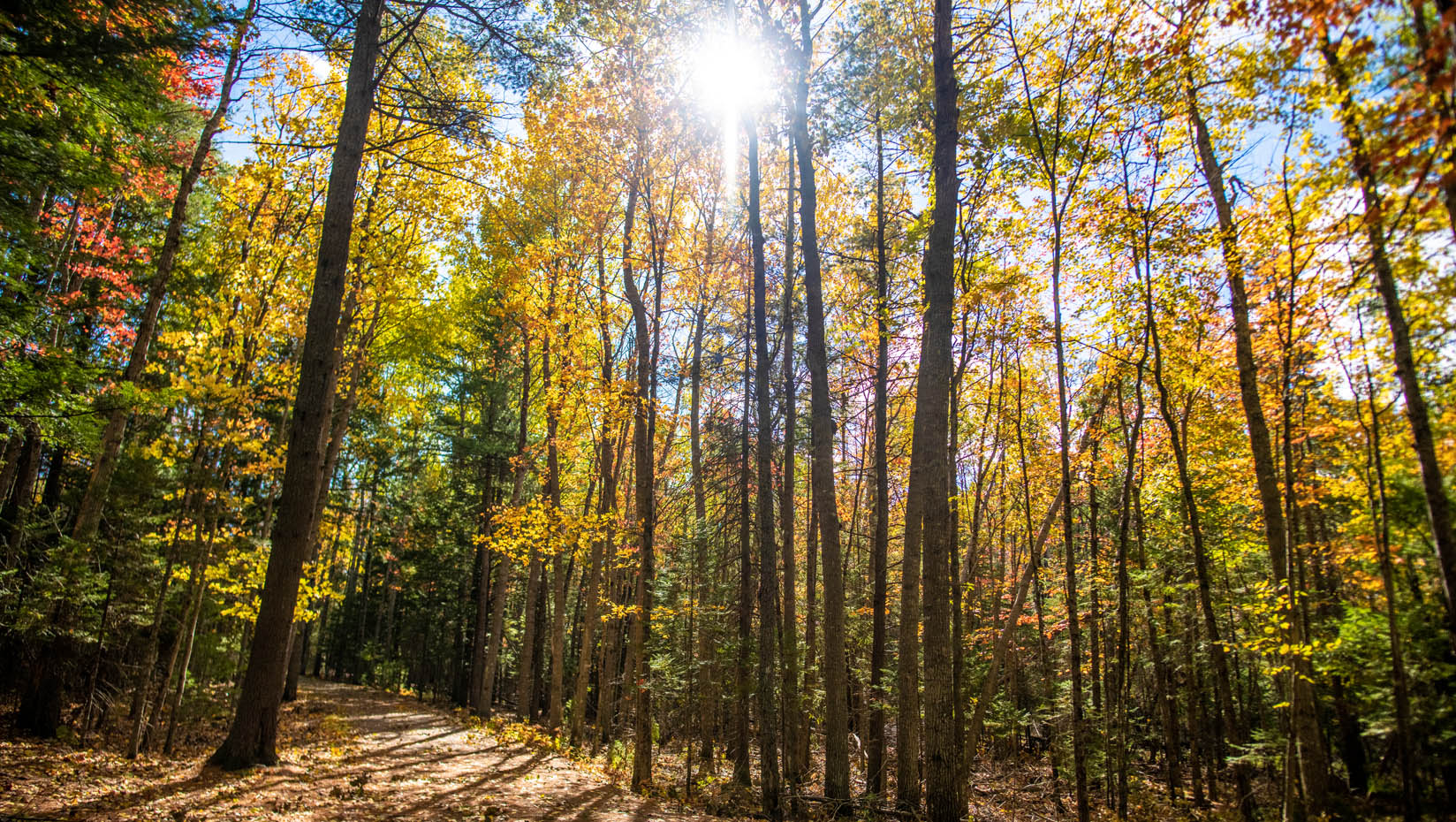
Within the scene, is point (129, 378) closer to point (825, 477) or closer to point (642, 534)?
point (642, 534)

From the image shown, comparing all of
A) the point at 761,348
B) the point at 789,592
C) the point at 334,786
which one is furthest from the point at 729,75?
the point at 334,786

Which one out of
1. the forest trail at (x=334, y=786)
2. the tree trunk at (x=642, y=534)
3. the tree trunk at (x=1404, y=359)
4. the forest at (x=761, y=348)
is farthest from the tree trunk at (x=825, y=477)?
the tree trunk at (x=1404, y=359)

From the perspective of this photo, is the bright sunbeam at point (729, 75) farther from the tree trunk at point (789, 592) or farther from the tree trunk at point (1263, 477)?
the tree trunk at point (1263, 477)

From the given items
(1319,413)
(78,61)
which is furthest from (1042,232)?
(78,61)

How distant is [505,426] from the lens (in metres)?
19.3

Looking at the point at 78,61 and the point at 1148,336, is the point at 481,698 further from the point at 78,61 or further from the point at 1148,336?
the point at 1148,336

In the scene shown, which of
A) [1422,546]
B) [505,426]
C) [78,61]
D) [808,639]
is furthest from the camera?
[505,426]

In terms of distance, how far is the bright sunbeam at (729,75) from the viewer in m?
10.0

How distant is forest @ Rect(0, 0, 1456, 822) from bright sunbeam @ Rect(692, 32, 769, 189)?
0.08 m

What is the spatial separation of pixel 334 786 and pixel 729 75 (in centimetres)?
1141

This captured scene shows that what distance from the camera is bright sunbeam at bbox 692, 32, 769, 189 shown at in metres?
10.0

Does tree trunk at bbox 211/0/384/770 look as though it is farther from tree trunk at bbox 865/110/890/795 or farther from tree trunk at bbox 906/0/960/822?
tree trunk at bbox 865/110/890/795

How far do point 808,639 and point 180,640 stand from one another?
12.0 meters

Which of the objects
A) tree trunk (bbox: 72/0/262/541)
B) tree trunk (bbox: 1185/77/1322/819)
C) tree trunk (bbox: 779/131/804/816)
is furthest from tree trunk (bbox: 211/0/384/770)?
tree trunk (bbox: 1185/77/1322/819)
